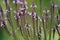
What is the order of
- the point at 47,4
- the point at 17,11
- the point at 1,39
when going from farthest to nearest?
the point at 47,4
the point at 1,39
the point at 17,11

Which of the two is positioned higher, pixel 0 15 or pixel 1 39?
pixel 0 15

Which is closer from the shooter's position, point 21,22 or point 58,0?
point 21,22

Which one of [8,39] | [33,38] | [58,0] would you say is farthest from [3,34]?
[58,0]

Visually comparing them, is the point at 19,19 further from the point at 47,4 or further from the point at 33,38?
the point at 47,4

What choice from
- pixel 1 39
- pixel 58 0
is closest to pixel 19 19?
pixel 1 39

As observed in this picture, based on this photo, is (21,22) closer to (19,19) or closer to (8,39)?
(19,19)

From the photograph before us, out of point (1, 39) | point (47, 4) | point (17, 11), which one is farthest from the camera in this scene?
point (47, 4)

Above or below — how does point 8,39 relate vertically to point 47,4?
below

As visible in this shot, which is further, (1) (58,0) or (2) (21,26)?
(1) (58,0)

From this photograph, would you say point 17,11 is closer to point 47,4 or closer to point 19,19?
point 19,19
